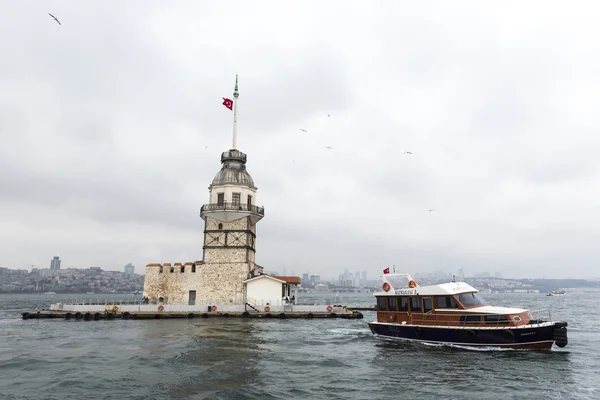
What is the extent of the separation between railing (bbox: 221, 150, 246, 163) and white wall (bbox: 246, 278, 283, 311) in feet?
47.7

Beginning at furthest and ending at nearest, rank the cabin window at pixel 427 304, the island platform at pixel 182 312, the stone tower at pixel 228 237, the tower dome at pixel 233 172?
the tower dome at pixel 233 172
the stone tower at pixel 228 237
the island platform at pixel 182 312
the cabin window at pixel 427 304

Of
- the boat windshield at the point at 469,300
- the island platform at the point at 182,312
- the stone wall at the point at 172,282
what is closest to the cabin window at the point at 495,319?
the boat windshield at the point at 469,300

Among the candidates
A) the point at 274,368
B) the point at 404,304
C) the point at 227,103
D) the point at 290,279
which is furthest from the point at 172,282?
the point at 274,368

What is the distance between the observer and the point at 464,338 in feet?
71.8

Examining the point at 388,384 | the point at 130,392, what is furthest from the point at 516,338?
the point at 130,392

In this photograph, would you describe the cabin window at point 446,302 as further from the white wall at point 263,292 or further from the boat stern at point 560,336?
the white wall at point 263,292

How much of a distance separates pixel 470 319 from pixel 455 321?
846 mm

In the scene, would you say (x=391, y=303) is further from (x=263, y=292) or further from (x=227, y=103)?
(x=227, y=103)

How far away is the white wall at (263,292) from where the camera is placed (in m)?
41.3

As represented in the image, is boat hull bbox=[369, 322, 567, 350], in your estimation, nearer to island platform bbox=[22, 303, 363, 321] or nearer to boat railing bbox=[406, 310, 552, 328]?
boat railing bbox=[406, 310, 552, 328]

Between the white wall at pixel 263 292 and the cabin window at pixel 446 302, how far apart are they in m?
21.5

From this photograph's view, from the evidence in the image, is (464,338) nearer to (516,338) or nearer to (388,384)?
(516,338)

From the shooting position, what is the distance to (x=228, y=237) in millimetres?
42906

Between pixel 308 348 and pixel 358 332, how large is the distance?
7.89 m
